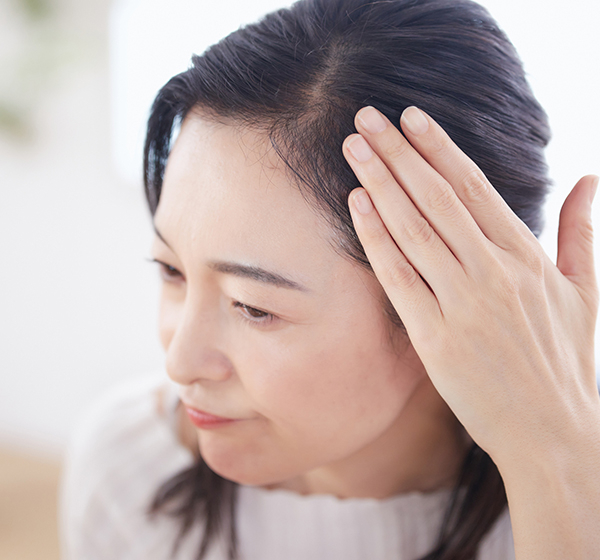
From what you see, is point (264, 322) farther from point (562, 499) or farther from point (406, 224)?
point (562, 499)

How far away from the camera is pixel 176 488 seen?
1111 millimetres

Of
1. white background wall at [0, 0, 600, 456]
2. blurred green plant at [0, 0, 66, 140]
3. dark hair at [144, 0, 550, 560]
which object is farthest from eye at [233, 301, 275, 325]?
blurred green plant at [0, 0, 66, 140]

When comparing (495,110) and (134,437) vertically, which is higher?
(495,110)

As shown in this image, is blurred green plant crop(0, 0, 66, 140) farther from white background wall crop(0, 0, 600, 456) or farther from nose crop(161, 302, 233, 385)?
nose crop(161, 302, 233, 385)

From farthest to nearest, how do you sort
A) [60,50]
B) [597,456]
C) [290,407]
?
[60,50] < [290,407] < [597,456]

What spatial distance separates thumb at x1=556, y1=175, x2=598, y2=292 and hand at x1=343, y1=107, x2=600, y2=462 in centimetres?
13

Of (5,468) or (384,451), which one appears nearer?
(384,451)

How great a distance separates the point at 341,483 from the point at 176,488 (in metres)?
0.36

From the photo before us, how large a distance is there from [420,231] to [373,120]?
0.46 feet

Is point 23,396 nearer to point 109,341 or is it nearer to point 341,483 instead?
point 109,341

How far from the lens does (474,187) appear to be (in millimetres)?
621

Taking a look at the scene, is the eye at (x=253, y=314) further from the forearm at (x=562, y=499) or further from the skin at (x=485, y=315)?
the forearm at (x=562, y=499)

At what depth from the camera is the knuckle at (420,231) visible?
0.61m

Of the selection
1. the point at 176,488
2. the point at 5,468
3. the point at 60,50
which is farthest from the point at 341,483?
the point at 5,468
